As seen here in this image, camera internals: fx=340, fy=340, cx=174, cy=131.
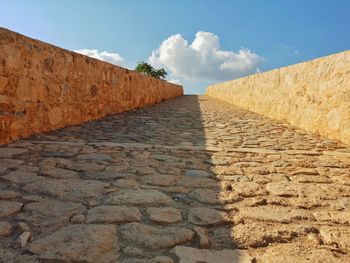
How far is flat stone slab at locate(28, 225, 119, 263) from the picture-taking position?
1555 millimetres

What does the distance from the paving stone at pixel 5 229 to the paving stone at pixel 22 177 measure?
0.74m

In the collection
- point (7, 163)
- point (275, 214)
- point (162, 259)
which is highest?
point (7, 163)

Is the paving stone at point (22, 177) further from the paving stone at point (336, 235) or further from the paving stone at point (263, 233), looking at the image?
the paving stone at point (336, 235)

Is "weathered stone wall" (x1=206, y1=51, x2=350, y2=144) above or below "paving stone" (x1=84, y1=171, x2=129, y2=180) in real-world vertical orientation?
above

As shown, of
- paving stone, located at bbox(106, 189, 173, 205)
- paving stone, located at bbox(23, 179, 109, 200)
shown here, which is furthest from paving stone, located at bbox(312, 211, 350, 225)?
paving stone, located at bbox(23, 179, 109, 200)

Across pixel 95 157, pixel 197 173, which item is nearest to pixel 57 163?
pixel 95 157

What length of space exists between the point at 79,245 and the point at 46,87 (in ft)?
11.6

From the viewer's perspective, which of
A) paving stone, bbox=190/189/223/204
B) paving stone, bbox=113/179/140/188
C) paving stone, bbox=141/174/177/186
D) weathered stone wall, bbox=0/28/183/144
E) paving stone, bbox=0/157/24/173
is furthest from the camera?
weathered stone wall, bbox=0/28/183/144

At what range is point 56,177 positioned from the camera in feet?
8.96

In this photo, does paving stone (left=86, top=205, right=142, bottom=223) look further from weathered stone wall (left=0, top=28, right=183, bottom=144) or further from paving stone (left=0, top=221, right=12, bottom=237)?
weathered stone wall (left=0, top=28, right=183, bottom=144)

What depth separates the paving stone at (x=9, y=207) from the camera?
198cm

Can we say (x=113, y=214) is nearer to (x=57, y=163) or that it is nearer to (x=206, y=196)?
(x=206, y=196)

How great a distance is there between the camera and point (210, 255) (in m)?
1.63

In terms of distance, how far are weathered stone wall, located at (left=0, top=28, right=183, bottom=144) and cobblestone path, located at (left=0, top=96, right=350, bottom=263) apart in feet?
1.50
